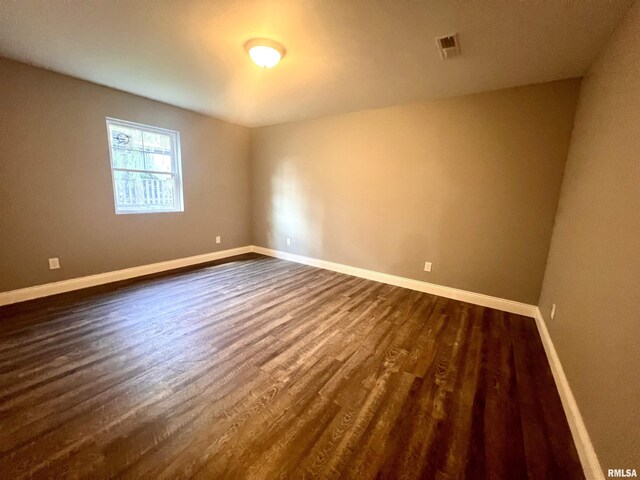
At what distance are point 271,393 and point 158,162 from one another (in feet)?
12.3

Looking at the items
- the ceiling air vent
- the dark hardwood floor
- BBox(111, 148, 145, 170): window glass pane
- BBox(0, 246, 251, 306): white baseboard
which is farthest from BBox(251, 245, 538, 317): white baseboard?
BBox(111, 148, 145, 170): window glass pane

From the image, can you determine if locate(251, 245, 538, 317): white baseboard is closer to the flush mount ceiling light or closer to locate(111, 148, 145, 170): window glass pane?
locate(111, 148, 145, 170): window glass pane

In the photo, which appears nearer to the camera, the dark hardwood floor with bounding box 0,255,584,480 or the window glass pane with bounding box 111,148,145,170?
the dark hardwood floor with bounding box 0,255,584,480

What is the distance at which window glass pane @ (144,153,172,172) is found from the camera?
12.1 ft

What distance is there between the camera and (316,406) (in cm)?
150

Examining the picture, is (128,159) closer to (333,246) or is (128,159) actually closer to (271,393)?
(333,246)

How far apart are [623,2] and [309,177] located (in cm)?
345

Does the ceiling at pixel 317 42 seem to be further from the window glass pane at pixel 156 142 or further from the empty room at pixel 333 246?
the window glass pane at pixel 156 142

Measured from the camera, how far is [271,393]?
159cm

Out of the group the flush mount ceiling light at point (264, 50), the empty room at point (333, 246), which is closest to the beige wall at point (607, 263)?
the empty room at point (333, 246)

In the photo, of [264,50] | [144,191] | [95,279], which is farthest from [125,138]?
[264,50]

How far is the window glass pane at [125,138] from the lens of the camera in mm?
3287

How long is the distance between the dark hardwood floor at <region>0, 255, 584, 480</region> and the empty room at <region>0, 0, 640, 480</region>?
0.05ft

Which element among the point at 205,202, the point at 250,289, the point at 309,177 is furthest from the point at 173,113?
the point at 250,289
